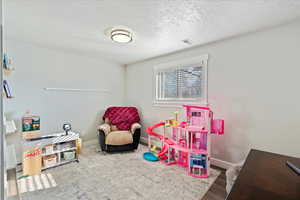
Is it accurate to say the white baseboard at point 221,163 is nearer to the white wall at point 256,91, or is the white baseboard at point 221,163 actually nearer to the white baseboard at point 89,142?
the white wall at point 256,91

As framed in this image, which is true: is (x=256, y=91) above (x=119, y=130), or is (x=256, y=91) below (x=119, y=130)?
above

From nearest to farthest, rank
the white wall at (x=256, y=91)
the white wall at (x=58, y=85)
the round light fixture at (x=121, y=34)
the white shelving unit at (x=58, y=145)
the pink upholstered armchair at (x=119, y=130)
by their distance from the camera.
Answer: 1. the white wall at (x=256, y=91)
2. the round light fixture at (x=121, y=34)
3. the white shelving unit at (x=58, y=145)
4. the white wall at (x=58, y=85)
5. the pink upholstered armchair at (x=119, y=130)

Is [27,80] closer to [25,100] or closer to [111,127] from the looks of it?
[25,100]

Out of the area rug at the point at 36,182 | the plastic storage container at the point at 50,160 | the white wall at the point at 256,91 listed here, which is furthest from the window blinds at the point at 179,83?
the area rug at the point at 36,182

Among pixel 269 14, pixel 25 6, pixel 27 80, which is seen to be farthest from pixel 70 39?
pixel 269 14

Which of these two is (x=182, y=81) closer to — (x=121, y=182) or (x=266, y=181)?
(x=121, y=182)

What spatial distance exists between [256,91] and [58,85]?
3.65 m

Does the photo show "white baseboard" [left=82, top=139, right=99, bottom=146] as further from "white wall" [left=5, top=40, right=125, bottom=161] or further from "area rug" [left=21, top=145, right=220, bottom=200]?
"area rug" [left=21, top=145, right=220, bottom=200]

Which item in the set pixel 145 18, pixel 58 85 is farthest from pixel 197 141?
pixel 58 85

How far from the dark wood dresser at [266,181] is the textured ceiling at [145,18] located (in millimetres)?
1530

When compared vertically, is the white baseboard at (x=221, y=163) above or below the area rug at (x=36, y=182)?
above

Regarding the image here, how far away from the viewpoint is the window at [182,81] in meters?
2.52

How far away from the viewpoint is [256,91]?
195 cm

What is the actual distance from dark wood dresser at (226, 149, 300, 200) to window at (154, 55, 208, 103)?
157 centimetres
